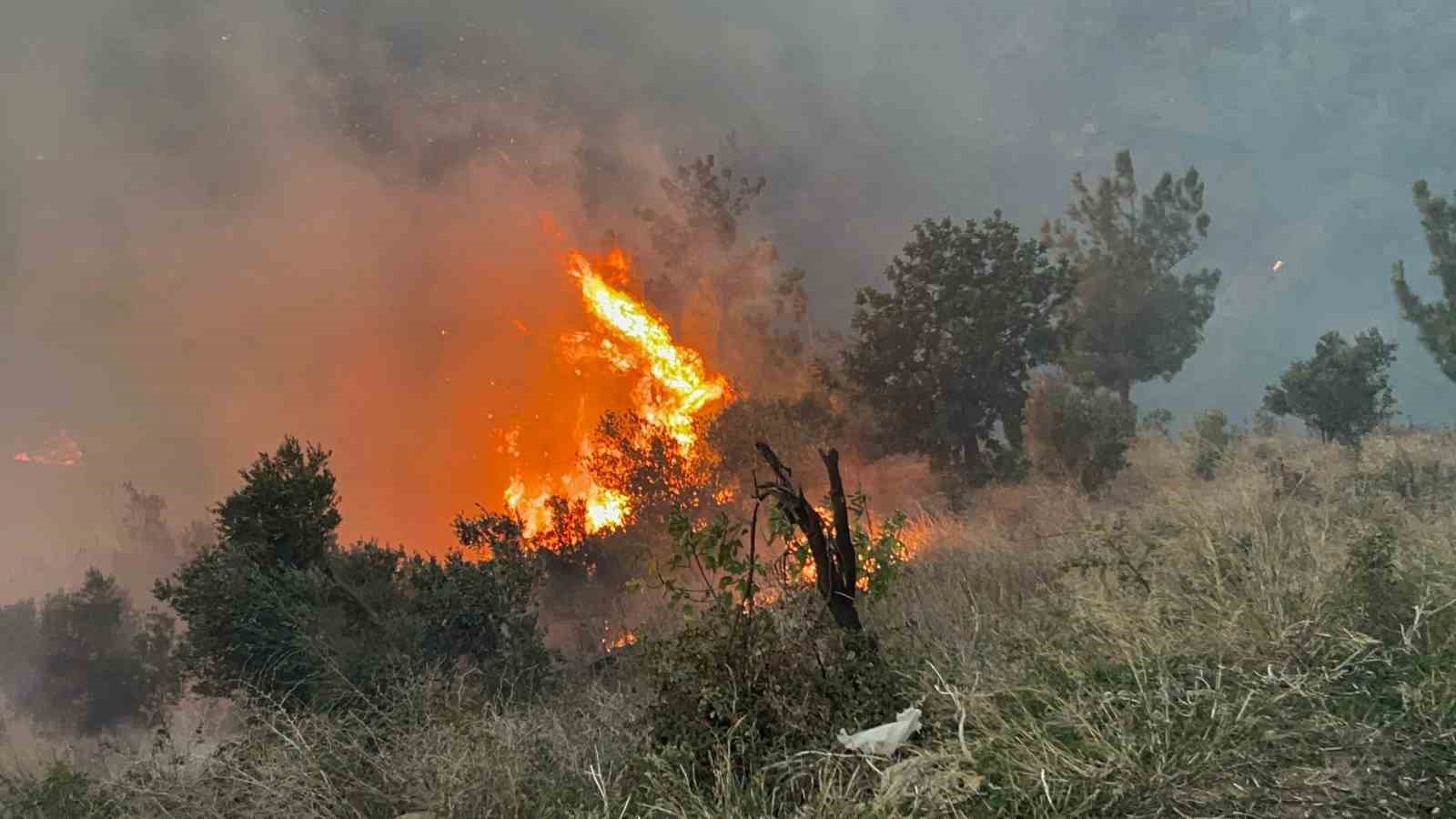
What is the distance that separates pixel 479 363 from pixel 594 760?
38.5 meters

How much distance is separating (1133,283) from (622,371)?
18.9 metres

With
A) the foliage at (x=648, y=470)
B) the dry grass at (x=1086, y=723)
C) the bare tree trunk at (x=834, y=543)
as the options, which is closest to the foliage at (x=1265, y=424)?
the foliage at (x=648, y=470)

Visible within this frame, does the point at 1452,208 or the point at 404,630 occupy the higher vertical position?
the point at 1452,208

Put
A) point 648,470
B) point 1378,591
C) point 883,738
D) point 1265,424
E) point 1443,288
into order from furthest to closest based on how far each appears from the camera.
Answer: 1. point 1265,424
2. point 1443,288
3. point 648,470
4. point 1378,591
5. point 883,738

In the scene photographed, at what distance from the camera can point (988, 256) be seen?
22109mm

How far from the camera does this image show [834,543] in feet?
20.4

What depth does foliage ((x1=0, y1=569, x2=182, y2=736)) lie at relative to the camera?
16.2 m

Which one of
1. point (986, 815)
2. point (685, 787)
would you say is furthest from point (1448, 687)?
point (685, 787)

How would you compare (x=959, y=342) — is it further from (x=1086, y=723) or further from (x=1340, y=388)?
(x=1086, y=723)

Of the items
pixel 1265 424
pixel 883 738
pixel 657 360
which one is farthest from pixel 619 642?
pixel 1265 424

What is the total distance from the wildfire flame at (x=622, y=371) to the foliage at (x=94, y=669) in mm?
7762

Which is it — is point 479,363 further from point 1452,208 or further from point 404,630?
point 1452,208

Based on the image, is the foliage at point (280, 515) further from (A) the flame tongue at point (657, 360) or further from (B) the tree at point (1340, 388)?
(B) the tree at point (1340, 388)

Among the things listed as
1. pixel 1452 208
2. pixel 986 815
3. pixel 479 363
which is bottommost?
pixel 986 815
